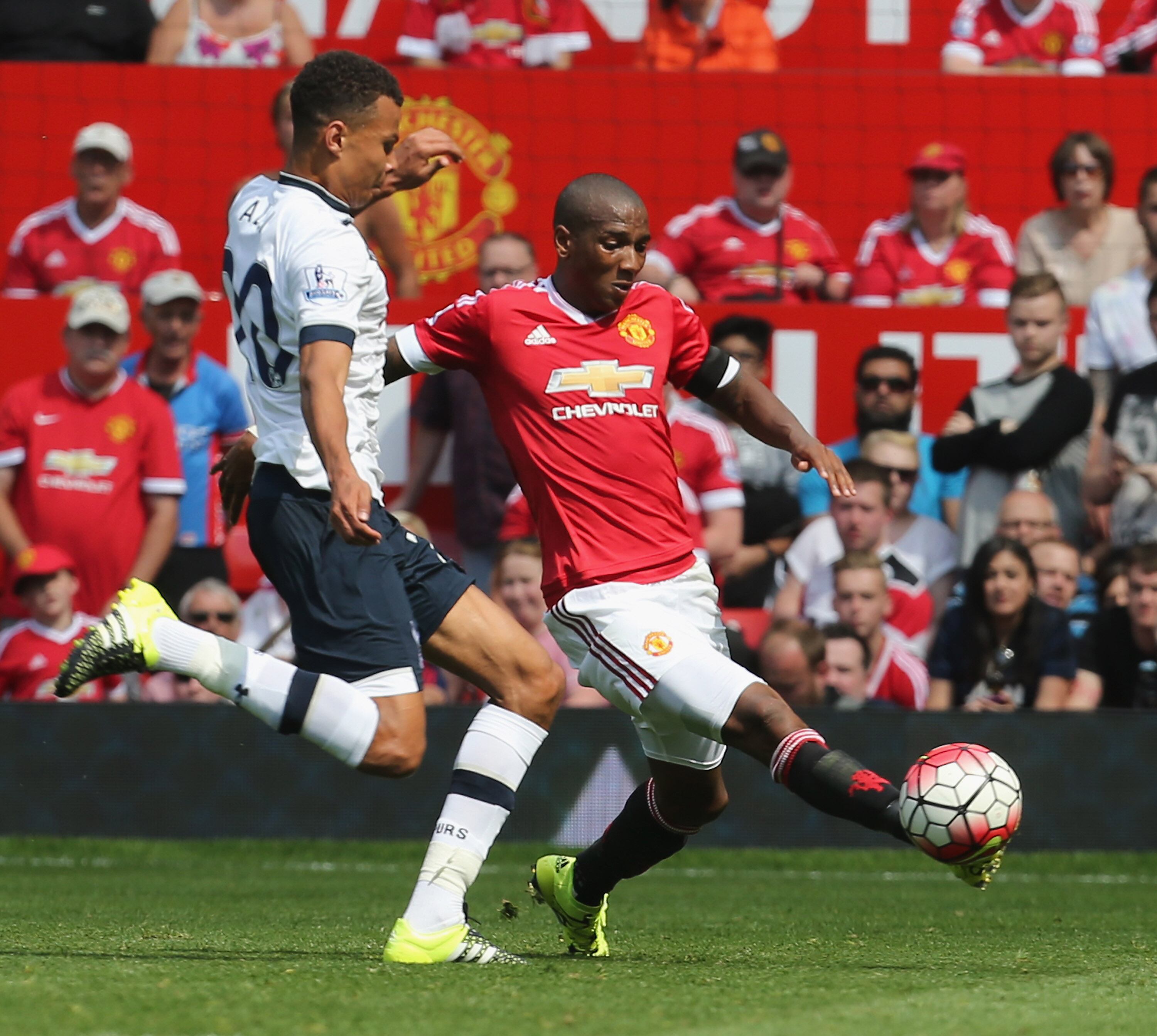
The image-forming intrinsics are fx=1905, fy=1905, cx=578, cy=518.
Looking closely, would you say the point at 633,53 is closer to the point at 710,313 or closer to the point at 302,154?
the point at 710,313

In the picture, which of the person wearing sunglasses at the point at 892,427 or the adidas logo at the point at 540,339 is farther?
the person wearing sunglasses at the point at 892,427

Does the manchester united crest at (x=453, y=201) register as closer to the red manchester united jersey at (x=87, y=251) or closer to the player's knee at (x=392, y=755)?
the red manchester united jersey at (x=87, y=251)

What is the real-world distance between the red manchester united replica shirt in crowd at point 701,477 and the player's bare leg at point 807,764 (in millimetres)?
4723

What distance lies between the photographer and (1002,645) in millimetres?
8977

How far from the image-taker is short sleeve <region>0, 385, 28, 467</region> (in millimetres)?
9500

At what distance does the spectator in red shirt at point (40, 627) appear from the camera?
29.6 ft

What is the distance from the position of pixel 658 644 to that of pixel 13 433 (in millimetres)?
5732

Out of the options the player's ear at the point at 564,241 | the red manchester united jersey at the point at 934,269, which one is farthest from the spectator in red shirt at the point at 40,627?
the player's ear at the point at 564,241

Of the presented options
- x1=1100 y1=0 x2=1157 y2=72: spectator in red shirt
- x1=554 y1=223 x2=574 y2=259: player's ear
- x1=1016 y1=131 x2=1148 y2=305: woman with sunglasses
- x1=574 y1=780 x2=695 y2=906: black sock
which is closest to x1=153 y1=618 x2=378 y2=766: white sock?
x1=574 y1=780 x2=695 y2=906: black sock

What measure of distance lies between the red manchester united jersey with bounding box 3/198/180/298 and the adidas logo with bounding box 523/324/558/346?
6139mm

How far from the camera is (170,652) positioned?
15.4 ft

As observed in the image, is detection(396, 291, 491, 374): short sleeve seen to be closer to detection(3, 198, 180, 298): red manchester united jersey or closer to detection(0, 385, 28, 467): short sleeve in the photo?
detection(0, 385, 28, 467): short sleeve

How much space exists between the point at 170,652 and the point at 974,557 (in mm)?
5148

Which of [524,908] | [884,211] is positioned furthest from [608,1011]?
[884,211]
